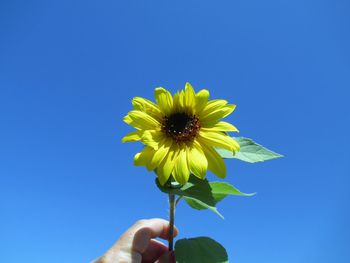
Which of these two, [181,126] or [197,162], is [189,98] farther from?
[197,162]

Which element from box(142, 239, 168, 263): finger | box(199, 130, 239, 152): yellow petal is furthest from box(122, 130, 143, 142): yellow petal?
box(142, 239, 168, 263): finger

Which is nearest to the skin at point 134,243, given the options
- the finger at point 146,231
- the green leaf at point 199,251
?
the finger at point 146,231

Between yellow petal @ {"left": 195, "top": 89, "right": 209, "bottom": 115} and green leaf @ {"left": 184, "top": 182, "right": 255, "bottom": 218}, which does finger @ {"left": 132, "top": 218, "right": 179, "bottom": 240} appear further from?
yellow petal @ {"left": 195, "top": 89, "right": 209, "bottom": 115}

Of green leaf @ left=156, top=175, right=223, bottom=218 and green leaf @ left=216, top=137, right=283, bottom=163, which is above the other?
green leaf @ left=216, top=137, right=283, bottom=163

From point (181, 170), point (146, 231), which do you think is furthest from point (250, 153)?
point (146, 231)

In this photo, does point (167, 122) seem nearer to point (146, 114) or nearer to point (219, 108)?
point (146, 114)

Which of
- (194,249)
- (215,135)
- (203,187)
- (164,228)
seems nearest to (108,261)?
(164,228)
